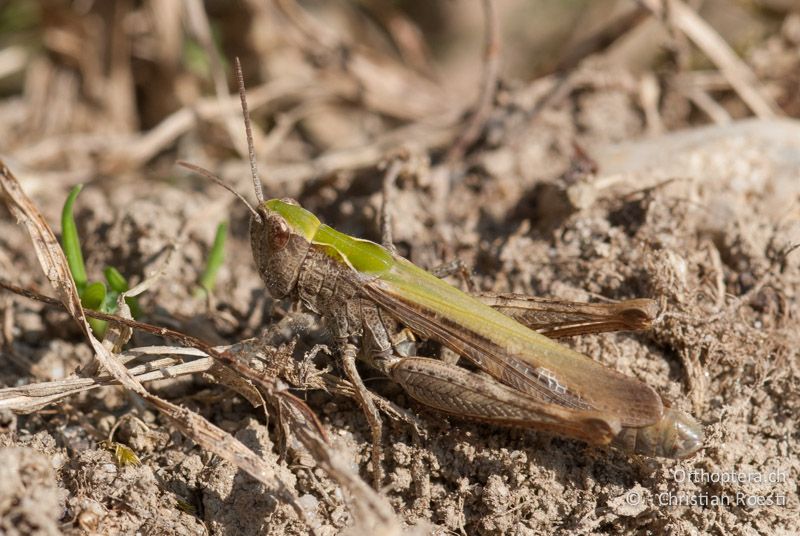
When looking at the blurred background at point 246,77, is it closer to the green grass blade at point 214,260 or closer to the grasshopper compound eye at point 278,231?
the green grass blade at point 214,260

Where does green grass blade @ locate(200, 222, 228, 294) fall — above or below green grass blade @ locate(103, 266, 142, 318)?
above

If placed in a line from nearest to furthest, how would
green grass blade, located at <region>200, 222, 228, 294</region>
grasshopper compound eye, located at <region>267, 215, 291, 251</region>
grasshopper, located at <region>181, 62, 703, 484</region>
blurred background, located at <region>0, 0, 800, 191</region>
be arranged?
grasshopper, located at <region>181, 62, 703, 484</region> → grasshopper compound eye, located at <region>267, 215, 291, 251</region> → green grass blade, located at <region>200, 222, 228, 294</region> → blurred background, located at <region>0, 0, 800, 191</region>

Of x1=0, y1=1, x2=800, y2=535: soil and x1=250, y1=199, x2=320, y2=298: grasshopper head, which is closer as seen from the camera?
x1=0, y1=1, x2=800, y2=535: soil

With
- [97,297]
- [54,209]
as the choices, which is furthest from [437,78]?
[97,297]

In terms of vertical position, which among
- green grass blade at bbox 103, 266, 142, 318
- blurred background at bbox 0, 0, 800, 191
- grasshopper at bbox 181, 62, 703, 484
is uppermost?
blurred background at bbox 0, 0, 800, 191

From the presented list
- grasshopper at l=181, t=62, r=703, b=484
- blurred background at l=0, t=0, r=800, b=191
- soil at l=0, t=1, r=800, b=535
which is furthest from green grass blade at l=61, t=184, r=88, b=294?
blurred background at l=0, t=0, r=800, b=191

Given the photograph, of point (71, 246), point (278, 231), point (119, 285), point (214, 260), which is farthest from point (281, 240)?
point (71, 246)

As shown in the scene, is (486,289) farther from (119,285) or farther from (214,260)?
(119,285)

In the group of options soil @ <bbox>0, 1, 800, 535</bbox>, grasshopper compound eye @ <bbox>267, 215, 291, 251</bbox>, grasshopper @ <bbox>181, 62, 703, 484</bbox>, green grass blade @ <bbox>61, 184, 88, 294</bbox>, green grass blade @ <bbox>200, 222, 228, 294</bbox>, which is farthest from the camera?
green grass blade @ <bbox>200, 222, 228, 294</bbox>

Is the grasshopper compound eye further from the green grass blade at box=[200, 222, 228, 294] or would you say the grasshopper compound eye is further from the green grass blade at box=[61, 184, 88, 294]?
the green grass blade at box=[61, 184, 88, 294]
